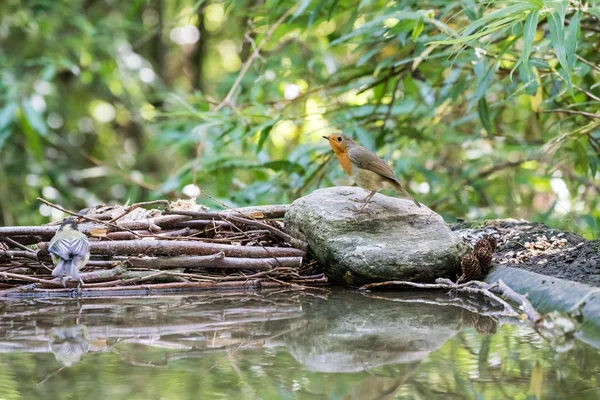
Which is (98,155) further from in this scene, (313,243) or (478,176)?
(313,243)

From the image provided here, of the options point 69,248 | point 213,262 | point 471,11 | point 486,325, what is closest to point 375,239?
point 213,262

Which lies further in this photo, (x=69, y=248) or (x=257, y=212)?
(x=257, y=212)

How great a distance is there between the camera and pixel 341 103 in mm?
5320

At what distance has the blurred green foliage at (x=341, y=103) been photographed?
3854mm

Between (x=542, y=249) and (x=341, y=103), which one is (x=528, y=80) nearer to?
(x=542, y=249)

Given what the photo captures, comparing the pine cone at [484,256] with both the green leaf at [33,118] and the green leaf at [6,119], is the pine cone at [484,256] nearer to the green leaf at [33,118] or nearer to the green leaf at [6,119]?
the green leaf at [33,118]

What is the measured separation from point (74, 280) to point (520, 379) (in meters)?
1.98

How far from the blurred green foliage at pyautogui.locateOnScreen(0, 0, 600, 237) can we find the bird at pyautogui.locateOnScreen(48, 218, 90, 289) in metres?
1.62

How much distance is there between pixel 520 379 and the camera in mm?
1642

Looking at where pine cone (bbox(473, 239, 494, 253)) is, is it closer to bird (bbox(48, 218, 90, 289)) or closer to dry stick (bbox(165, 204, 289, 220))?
dry stick (bbox(165, 204, 289, 220))

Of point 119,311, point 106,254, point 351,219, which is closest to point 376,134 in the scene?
point 351,219

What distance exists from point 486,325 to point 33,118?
505 centimetres

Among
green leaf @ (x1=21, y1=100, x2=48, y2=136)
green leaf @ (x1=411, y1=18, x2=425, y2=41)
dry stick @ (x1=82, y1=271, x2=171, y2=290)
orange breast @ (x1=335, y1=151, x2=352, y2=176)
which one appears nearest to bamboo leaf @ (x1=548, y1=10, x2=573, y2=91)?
green leaf @ (x1=411, y1=18, x2=425, y2=41)

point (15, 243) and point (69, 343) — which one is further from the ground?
point (15, 243)
